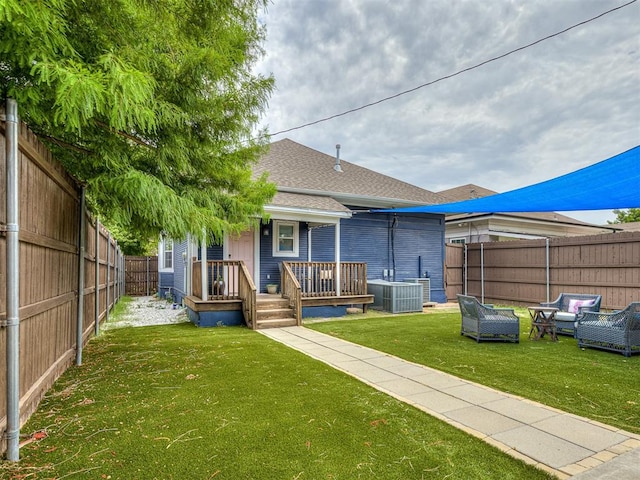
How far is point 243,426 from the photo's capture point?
122 inches

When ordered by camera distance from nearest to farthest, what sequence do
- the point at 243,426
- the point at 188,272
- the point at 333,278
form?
1. the point at 243,426
2. the point at 333,278
3. the point at 188,272

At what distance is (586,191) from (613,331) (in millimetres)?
2381

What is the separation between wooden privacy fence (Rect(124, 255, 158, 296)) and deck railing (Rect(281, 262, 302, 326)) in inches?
433

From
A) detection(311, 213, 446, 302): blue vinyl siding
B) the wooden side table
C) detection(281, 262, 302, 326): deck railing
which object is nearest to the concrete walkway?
the wooden side table

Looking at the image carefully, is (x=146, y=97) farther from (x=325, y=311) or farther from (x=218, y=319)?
(x=325, y=311)

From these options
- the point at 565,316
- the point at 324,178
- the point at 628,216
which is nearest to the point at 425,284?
the point at 324,178

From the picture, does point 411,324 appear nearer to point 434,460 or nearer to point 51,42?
point 434,460

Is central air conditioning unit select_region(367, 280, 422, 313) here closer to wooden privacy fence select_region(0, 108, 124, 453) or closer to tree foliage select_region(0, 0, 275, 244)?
tree foliage select_region(0, 0, 275, 244)

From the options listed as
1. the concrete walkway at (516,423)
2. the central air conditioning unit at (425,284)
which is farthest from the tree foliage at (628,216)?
the concrete walkway at (516,423)

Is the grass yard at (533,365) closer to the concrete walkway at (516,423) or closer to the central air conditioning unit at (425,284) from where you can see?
the concrete walkway at (516,423)

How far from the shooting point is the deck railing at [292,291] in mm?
8703

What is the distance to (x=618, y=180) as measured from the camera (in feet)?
18.5

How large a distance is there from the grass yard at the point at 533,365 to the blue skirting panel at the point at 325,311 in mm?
1503

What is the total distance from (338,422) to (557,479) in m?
1.61
